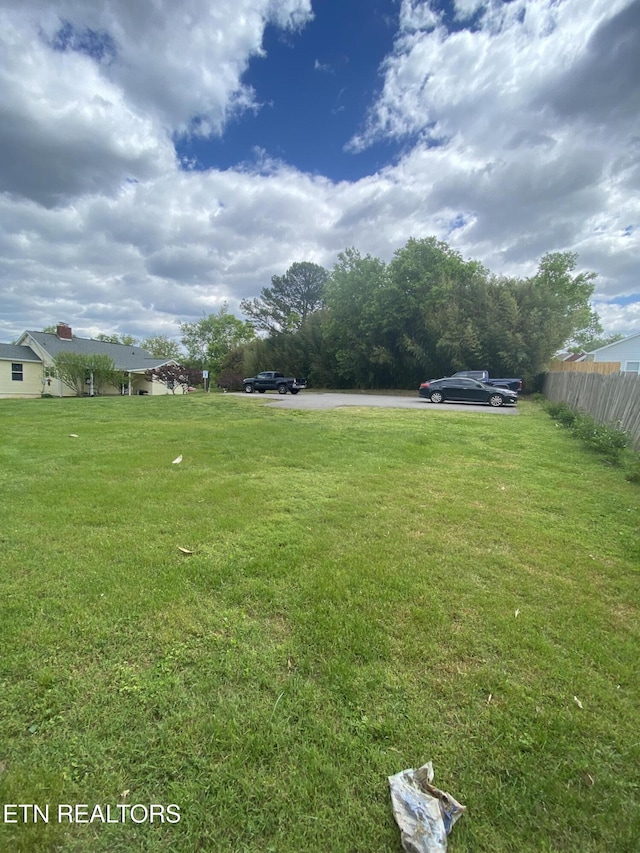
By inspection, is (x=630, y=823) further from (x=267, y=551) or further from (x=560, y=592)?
(x=267, y=551)

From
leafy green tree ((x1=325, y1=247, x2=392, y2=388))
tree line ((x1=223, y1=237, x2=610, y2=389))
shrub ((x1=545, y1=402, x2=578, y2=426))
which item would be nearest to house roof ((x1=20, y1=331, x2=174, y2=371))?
tree line ((x1=223, y1=237, x2=610, y2=389))

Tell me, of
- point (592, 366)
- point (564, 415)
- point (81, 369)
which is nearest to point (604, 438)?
point (564, 415)

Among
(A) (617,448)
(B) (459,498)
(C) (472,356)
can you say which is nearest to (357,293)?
(C) (472,356)

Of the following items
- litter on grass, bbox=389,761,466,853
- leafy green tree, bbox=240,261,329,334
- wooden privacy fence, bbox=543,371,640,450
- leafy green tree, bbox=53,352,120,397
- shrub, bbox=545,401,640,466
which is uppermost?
leafy green tree, bbox=240,261,329,334

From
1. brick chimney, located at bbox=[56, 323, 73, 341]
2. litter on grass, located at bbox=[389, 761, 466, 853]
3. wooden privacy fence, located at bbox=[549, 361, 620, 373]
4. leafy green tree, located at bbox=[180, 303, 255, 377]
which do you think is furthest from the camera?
leafy green tree, located at bbox=[180, 303, 255, 377]

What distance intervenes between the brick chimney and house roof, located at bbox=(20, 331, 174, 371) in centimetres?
20

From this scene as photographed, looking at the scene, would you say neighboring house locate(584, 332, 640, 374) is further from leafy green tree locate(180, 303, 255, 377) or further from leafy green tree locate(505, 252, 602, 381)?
leafy green tree locate(180, 303, 255, 377)

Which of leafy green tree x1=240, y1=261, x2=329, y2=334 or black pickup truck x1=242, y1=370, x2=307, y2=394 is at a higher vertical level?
leafy green tree x1=240, y1=261, x2=329, y2=334

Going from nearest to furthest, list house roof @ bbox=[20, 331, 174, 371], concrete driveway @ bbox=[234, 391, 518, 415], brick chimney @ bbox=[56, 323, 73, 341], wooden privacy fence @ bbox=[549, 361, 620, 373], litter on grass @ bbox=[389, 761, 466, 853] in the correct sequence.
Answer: litter on grass @ bbox=[389, 761, 466, 853]
concrete driveway @ bbox=[234, 391, 518, 415]
wooden privacy fence @ bbox=[549, 361, 620, 373]
house roof @ bbox=[20, 331, 174, 371]
brick chimney @ bbox=[56, 323, 73, 341]

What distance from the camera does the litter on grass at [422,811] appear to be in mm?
1166

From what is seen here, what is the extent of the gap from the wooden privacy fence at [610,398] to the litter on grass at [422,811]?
7.57 metres

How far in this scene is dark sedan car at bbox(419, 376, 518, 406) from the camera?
15.5 metres

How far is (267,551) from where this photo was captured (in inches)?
115

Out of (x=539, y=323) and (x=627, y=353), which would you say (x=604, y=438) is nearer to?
(x=539, y=323)
